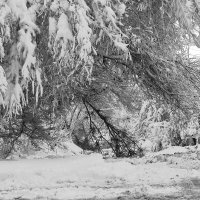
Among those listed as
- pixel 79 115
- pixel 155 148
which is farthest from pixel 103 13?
pixel 155 148

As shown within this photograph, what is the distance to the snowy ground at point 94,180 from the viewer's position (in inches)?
236

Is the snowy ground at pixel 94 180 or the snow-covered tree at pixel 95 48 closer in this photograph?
the snowy ground at pixel 94 180

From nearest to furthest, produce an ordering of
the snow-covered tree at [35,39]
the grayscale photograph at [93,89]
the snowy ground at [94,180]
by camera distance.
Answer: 1. the snowy ground at [94,180]
2. the grayscale photograph at [93,89]
3. the snow-covered tree at [35,39]

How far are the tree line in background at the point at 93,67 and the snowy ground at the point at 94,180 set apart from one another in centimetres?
104

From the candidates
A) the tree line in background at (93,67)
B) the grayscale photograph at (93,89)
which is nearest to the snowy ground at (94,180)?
the grayscale photograph at (93,89)

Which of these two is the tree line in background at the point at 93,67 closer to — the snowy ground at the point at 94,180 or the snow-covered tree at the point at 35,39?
the snow-covered tree at the point at 35,39

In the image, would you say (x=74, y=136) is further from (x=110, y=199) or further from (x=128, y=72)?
(x=110, y=199)

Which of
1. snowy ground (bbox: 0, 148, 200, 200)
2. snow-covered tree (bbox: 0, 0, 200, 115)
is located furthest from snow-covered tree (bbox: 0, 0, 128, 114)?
snowy ground (bbox: 0, 148, 200, 200)

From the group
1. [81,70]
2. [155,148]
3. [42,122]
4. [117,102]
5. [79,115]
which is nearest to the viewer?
[81,70]

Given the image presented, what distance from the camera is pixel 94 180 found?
23.2ft

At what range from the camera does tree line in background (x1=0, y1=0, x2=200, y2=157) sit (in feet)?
23.4

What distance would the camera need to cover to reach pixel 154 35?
10336mm

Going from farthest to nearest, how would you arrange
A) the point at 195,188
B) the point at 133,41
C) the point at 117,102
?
1. the point at 117,102
2. the point at 133,41
3. the point at 195,188

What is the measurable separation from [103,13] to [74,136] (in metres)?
8.90
